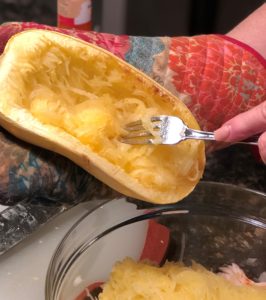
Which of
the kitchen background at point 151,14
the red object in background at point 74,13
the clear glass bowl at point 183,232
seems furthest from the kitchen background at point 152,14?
the clear glass bowl at point 183,232

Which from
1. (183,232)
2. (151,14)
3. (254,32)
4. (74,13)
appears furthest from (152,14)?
(183,232)

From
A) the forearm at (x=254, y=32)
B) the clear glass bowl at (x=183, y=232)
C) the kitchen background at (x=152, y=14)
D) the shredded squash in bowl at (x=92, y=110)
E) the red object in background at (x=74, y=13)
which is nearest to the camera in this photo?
the shredded squash in bowl at (x=92, y=110)

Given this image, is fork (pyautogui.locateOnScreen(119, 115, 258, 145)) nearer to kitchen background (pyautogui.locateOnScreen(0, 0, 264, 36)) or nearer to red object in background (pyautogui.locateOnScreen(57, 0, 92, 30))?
red object in background (pyautogui.locateOnScreen(57, 0, 92, 30))

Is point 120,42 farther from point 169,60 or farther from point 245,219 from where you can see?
point 245,219

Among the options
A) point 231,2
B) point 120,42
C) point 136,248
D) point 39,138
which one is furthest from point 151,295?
point 231,2

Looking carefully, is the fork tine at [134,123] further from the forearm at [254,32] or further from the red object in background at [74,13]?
the red object in background at [74,13]

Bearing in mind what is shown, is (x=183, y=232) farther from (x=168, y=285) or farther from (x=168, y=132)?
(x=168, y=132)

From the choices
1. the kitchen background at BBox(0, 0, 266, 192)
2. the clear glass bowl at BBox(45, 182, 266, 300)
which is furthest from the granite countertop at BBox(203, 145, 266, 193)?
the kitchen background at BBox(0, 0, 266, 192)
